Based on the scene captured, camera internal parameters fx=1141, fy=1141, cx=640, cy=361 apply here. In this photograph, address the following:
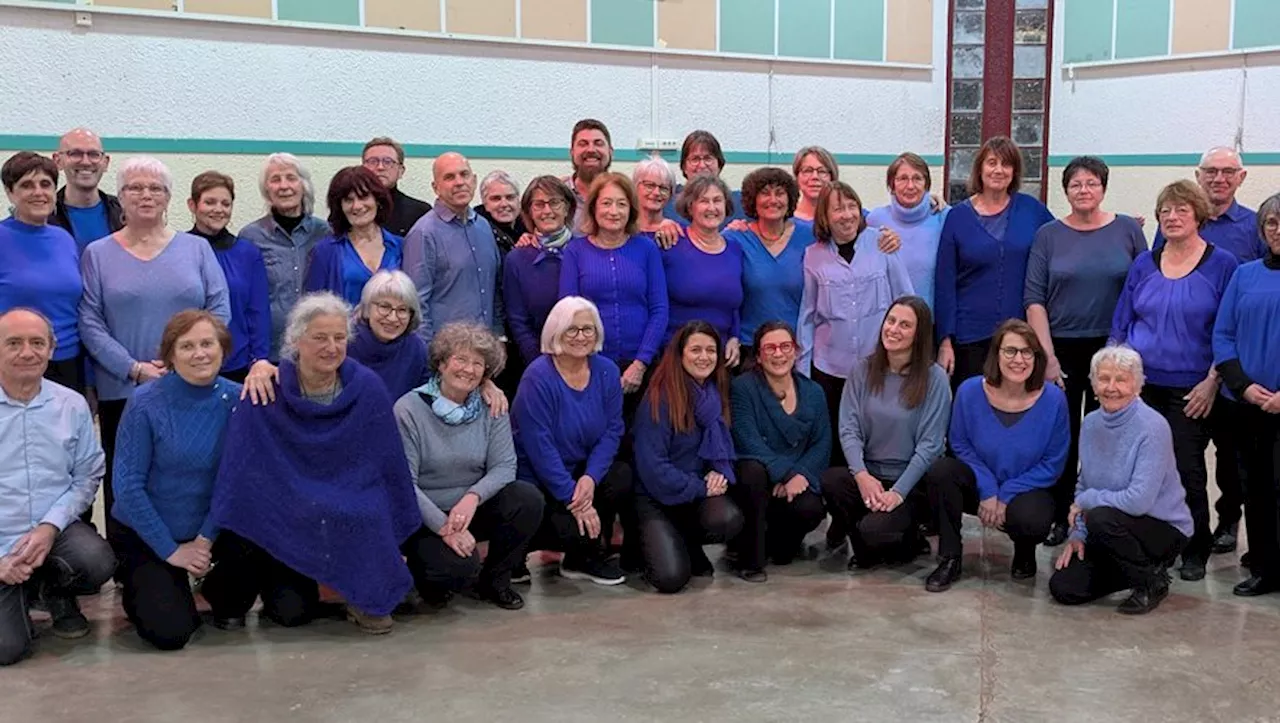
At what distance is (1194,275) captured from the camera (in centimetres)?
418

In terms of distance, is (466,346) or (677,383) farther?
(677,383)

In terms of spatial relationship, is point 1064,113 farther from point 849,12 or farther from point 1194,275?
point 1194,275

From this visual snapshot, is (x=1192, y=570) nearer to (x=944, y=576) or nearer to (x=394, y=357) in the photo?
(x=944, y=576)

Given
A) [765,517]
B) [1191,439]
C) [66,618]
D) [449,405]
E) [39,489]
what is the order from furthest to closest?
[765,517] < [1191,439] < [449,405] < [66,618] < [39,489]

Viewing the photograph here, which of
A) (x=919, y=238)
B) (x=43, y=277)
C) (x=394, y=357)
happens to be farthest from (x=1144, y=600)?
(x=43, y=277)

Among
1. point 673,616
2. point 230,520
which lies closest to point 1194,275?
point 673,616

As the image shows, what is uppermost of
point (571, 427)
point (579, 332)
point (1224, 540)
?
point (579, 332)

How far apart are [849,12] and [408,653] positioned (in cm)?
659

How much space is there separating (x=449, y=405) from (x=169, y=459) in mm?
887

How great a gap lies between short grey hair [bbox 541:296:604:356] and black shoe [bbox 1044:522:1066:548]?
2054 millimetres

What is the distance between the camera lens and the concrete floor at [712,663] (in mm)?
3037

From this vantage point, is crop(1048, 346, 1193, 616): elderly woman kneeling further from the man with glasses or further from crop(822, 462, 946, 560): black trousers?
the man with glasses

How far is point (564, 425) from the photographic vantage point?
410cm

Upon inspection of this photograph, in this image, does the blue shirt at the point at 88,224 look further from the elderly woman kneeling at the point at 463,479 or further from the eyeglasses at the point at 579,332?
the eyeglasses at the point at 579,332
